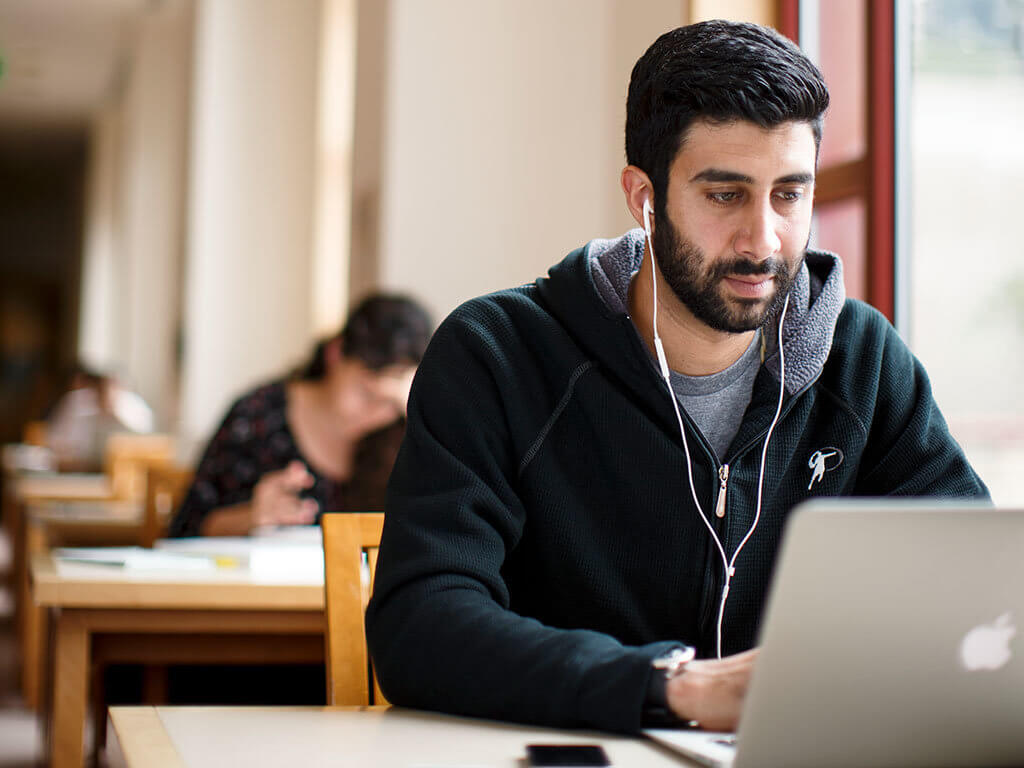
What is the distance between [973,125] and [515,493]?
143cm

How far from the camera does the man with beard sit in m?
1.20

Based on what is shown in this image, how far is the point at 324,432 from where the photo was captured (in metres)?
2.81

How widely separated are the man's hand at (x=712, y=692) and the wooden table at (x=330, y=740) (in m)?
0.04

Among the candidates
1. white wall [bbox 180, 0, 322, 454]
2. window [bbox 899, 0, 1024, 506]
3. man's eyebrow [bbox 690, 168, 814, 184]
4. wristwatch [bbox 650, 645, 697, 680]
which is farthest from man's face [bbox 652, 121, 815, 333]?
white wall [bbox 180, 0, 322, 454]

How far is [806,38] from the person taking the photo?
2502mm

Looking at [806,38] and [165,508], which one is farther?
[165,508]

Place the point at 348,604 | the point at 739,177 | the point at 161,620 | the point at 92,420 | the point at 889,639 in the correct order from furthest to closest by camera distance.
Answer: the point at 92,420, the point at 161,620, the point at 348,604, the point at 739,177, the point at 889,639

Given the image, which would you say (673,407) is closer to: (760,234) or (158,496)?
(760,234)

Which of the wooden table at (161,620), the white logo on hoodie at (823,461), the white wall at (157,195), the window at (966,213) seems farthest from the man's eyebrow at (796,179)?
the white wall at (157,195)

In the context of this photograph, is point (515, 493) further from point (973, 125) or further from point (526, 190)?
point (526, 190)

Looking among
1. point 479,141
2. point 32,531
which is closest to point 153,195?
point 32,531

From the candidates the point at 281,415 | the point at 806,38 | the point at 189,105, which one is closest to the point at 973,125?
the point at 806,38

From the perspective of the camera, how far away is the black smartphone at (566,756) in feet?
2.81

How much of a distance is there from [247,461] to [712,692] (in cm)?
201
